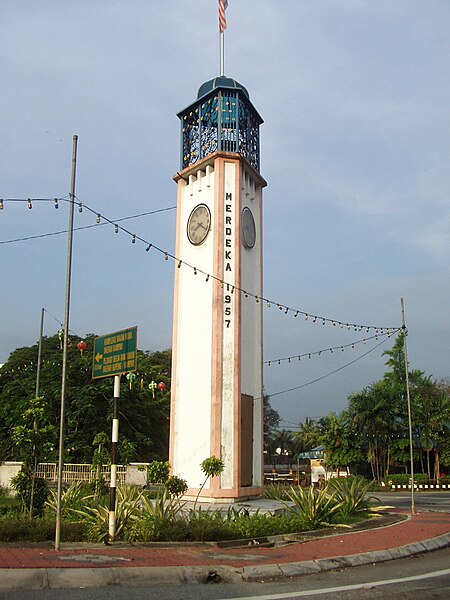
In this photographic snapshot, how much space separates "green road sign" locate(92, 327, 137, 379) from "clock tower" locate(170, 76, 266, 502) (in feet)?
35.9

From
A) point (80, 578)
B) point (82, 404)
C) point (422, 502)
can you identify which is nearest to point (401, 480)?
point (422, 502)

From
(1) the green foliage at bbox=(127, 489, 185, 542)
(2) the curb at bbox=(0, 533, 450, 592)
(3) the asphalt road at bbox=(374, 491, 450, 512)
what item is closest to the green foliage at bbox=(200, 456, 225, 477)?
(1) the green foliage at bbox=(127, 489, 185, 542)

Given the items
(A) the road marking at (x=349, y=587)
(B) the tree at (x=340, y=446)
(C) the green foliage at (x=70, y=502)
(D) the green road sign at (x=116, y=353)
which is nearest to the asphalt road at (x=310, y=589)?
(A) the road marking at (x=349, y=587)

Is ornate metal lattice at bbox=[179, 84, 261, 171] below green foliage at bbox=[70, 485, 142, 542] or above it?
above

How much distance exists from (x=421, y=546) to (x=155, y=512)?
18.8ft

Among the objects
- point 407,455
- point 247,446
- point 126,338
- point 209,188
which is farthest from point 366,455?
→ point 126,338

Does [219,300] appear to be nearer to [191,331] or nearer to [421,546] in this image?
[191,331]

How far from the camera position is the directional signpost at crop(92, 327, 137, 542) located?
38.9 feet

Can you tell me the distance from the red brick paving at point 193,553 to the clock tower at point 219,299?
960 cm

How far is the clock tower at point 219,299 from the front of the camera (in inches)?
924

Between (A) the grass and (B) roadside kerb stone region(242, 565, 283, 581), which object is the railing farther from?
(B) roadside kerb stone region(242, 565, 283, 581)

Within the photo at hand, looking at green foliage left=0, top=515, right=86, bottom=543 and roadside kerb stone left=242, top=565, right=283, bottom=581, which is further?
green foliage left=0, top=515, right=86, bottom=543

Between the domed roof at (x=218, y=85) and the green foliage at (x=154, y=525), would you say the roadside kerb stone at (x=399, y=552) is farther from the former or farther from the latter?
the domed roof at (x=218, y=85)

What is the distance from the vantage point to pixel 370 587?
8.98 meters
